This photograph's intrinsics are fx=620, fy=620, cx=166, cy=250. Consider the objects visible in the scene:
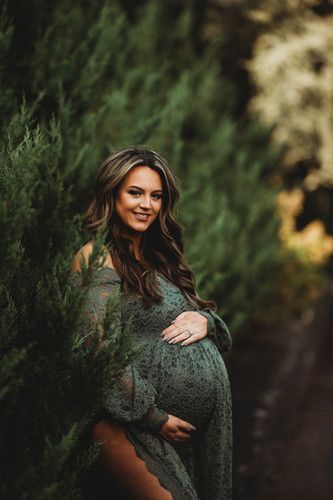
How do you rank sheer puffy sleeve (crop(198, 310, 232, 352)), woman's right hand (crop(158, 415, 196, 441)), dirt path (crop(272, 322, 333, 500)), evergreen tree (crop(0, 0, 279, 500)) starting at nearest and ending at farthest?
evergreen tree (crop(0, 0, 279, 500))
woman's right hand (crop(158, 415, 196, 441))
sheer puffy sleeve (crop(198, 310, 232, 352))
dirt path (crop(272, 322, 333, 500))

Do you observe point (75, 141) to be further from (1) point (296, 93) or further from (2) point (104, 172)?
(1) point (296, 93)

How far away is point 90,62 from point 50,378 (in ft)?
8.72

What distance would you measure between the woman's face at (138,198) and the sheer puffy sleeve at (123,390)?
1.01 feet

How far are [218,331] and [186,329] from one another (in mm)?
317

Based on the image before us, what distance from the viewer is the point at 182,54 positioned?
7719 millimetres

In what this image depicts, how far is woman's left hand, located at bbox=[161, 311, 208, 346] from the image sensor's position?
96.3 inches

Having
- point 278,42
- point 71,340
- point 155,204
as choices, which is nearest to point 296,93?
point 278,42

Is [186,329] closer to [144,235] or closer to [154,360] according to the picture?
[154,360]

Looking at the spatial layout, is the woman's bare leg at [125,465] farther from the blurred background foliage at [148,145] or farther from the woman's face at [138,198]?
the woman's face at [138,198]

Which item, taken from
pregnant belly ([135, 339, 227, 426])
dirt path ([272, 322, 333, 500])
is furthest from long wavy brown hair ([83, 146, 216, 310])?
dirt path ([272, 322, 333, 500])

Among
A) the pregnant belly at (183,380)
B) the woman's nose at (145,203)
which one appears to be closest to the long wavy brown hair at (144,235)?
the woman's nose at (145,203)

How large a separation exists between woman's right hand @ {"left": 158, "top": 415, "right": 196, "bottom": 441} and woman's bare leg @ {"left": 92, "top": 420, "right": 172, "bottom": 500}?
5.5 inches

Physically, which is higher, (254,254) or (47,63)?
(47,63)

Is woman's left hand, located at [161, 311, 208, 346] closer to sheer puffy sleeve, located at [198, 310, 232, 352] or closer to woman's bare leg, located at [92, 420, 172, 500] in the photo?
sheer puffy sleeve, located at [198, 310, 232, 352]
